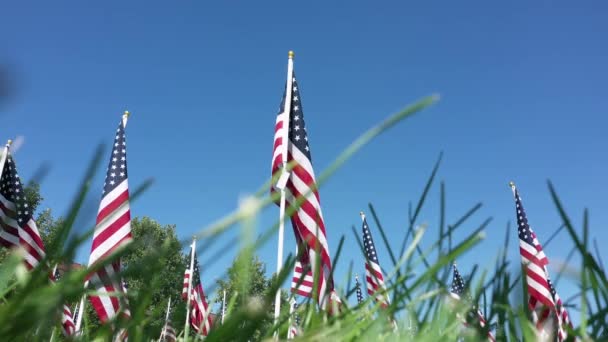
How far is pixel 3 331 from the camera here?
0.39 m

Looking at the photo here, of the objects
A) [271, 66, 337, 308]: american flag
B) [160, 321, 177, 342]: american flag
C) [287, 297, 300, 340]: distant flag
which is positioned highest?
[271, 66, 337, 308]: american flag

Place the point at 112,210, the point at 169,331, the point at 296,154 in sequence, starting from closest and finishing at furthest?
1. the point at 169,331
2. the point at 112,210
3. the point at 296,154

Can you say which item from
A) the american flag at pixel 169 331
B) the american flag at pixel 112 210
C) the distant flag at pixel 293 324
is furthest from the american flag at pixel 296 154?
the american flag at pixel 169 331

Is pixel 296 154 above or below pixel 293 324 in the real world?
above

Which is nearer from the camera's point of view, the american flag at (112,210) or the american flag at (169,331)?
the american flag at (169,331)

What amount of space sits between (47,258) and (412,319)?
Answer: 0.54m

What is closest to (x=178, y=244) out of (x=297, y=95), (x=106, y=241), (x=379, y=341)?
(x=379, y=341)

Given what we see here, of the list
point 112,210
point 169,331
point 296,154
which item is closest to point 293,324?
point 169,331

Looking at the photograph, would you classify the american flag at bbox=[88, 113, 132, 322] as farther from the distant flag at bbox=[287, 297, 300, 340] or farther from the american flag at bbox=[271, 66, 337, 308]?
the distant flag at bbox=[287, 297, 300, 340]

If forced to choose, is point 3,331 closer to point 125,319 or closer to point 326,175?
point 125,319

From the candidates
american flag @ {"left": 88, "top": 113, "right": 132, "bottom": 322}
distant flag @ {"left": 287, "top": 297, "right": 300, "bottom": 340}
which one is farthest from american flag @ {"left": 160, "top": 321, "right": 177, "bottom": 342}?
american flag @ {"left": 88, "top": 113, "right": 132, "bottom": 322}

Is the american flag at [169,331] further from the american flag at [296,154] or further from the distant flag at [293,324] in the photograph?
the american flag at [296,154]

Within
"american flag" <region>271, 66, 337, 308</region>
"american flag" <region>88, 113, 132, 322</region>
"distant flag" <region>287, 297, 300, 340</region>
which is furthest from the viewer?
"american flag" <region>88, 113, 132, 322</region>

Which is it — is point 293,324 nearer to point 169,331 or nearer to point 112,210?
point 169,331
